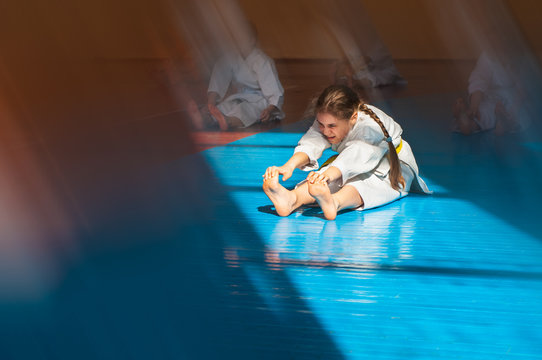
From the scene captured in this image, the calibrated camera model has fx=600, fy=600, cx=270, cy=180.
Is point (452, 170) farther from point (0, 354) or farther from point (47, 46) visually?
point (47, 46)

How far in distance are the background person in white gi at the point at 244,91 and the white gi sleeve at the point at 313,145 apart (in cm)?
252

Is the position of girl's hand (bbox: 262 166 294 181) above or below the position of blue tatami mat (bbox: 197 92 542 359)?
above

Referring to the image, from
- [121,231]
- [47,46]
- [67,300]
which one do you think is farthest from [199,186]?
[47,46]

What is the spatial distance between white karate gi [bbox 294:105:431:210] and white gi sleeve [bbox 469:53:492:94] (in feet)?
7.09

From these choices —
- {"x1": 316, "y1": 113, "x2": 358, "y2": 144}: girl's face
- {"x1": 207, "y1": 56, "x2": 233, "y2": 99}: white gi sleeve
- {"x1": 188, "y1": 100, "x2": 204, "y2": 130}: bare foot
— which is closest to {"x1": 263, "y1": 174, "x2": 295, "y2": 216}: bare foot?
{"x1": 316, "y1": 113, "x2": 358, "y2": 144}: girl's face

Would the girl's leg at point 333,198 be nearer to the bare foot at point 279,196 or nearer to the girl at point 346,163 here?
the girl at point 346,163

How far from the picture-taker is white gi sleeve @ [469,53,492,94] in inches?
190

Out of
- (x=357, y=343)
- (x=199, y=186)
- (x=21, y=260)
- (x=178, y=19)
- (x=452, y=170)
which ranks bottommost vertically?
(x=452, y=170)

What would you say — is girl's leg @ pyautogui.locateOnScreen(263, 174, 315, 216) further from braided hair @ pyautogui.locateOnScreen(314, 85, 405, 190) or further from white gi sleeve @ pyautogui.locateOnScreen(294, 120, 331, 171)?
braided hair @ pyautogui.locateOnScreen(314, 85, 405, 190)

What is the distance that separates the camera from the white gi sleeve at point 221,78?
18.2 feet

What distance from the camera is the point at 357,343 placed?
160 cm

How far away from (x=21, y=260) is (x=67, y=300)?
1.47 ft

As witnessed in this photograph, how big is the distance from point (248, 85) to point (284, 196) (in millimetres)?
3073

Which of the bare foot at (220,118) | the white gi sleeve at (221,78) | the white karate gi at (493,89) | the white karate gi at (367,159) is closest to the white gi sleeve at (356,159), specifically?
the white karate gi at (367,159)
